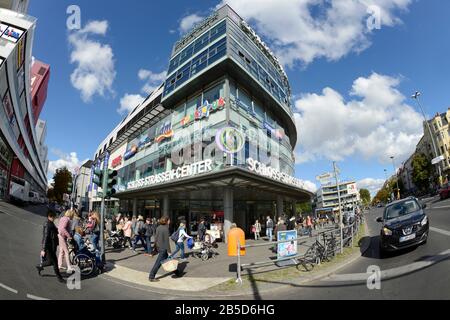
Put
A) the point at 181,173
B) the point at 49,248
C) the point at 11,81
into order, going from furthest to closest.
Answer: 1. the point at 11,81
2. the point at 181,173
3. the point at 49,248

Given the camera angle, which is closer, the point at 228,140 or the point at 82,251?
the point at 82,251

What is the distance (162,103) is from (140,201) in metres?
12.8

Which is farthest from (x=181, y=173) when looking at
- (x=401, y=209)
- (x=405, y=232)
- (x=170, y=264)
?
(x=405, y=232)

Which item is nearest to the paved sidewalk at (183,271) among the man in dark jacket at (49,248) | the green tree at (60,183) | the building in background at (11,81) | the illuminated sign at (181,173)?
the man in dark jacket at (49,248)

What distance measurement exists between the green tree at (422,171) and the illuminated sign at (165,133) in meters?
60.4

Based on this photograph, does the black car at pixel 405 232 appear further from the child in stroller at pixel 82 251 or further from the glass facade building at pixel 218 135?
the child in stroller at pixel 82 251

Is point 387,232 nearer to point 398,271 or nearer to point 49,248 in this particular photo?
point 398,271

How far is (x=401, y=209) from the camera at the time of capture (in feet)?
31.4

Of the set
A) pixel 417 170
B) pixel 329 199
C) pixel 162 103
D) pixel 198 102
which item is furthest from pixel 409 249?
pixel 329 199

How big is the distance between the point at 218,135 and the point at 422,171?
198 feet

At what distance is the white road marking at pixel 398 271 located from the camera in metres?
6.18

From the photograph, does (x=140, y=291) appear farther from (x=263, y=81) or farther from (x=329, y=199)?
(x=329, y=199)

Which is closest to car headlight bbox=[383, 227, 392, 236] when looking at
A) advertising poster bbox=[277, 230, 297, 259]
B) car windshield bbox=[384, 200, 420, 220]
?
car windshield bbox=[384, 200, 420, 220]

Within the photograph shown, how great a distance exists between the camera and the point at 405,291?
4949mm
